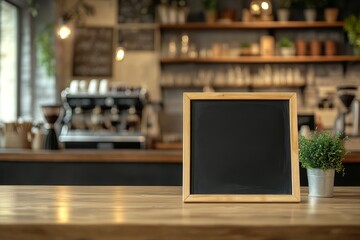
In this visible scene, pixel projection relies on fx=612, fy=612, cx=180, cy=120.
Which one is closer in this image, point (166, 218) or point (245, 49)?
point (166, 218)

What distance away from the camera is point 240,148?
1.68 m

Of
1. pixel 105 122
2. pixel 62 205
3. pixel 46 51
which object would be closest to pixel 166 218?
pixel 62 205

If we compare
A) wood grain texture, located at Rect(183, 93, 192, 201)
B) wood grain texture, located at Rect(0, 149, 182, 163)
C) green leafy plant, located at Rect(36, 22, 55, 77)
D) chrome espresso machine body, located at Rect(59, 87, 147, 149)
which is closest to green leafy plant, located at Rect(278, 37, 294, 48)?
chrome espresso machine body, located at Rect(59, 87, 147, 149)

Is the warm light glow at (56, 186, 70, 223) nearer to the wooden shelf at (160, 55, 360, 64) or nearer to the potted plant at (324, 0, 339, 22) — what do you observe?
the wooden shelf at (160, 55, 360, 64)

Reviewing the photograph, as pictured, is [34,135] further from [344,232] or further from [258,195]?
[344,232]

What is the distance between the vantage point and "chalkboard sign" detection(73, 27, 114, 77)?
293 inches

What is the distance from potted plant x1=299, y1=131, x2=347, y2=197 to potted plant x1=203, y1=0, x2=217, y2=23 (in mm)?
5586

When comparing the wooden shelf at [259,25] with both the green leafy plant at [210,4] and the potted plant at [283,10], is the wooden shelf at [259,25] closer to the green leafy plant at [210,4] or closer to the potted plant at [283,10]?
the potted plant at [283,10]

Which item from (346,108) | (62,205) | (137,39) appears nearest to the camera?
(62,205)

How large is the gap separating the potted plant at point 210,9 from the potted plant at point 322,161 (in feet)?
18.3

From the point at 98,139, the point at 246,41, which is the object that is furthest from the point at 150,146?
the point at 246,41

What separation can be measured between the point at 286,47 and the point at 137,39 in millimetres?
1801

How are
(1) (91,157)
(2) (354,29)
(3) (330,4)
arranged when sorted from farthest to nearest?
1. (3) (330,4)
2. (2) (354,29)
3. (1) (91,157)

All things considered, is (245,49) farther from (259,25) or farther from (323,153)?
(323,153)
